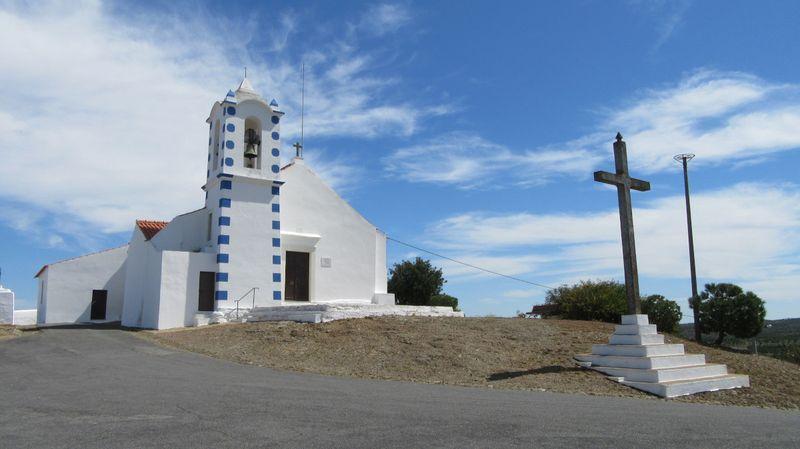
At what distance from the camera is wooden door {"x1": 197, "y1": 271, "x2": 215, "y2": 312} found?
19.4 metres

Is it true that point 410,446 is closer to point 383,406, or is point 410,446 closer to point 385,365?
point 383,406

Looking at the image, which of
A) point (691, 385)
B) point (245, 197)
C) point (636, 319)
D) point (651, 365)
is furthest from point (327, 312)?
point (691, 385)

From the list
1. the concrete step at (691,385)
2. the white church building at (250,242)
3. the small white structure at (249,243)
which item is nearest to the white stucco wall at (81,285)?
the small white structure at (249,243)

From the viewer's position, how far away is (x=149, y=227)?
23750 millimetres

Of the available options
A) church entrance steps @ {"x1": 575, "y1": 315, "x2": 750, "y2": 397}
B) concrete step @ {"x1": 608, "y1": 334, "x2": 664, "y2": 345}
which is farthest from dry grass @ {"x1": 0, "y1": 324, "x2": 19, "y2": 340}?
concrete step @ {"x1": 608, "y1": 334, "x2": 664, "y2": 345}

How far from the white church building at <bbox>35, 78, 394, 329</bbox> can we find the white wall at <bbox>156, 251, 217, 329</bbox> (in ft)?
0.10

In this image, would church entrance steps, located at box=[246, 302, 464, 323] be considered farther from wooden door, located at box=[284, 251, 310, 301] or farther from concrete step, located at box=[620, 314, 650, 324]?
concrete step, located at box=[620, 314, 650, 324]

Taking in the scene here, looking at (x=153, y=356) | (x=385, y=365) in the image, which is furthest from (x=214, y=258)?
(x=385, y=365)

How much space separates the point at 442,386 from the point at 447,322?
6.79 m

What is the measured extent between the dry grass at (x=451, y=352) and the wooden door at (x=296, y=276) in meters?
4.11

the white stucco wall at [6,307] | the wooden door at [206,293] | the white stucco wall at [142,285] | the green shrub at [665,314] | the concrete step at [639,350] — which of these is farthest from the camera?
the white stucco wall at [6,307]

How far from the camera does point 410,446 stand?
564 centimetres

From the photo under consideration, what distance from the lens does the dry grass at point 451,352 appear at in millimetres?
10898

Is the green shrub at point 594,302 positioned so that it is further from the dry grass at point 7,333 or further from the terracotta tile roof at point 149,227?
the dry grass at point 7,333
